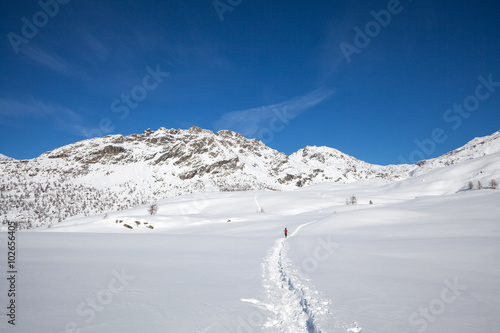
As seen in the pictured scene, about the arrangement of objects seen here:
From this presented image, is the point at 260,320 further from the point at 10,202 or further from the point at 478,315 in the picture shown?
the point at 10,202

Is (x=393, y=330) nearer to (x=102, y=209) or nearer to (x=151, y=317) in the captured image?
(x=151, y=317)

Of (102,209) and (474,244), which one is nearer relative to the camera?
(474,244)

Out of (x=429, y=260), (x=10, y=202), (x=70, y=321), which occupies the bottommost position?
(x=429, y=260)

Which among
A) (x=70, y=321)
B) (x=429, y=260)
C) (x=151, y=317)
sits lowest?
(x=429, y=260)

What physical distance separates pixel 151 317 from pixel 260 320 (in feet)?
8.89

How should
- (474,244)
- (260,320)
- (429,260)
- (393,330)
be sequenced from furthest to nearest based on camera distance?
(474,244) → (429,260) → (260,320) → (393,330)

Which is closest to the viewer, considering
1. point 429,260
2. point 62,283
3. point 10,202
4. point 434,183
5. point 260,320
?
point 260,320

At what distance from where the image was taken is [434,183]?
321 feet

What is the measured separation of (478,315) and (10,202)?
11039 inches

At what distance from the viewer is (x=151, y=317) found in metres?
5.27

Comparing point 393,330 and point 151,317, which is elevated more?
point 151,317

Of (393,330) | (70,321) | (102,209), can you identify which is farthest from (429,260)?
(102,209)

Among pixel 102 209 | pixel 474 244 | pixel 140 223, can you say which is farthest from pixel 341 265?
pixel 102 209

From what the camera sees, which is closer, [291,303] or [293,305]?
[293,305]
